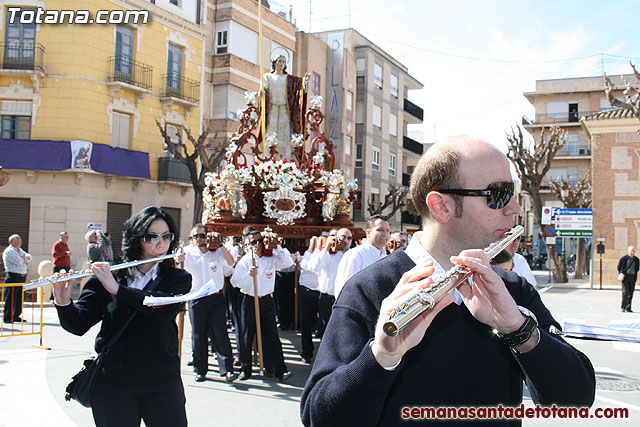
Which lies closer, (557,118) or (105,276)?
(105,276)

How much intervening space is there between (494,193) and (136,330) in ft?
8.19

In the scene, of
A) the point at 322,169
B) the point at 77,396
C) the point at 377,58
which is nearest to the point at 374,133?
the point at 377,58

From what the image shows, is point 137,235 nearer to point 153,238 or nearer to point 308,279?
point 153,238

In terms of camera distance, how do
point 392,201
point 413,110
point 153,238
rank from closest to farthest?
point 153,238 → point 392,201 → point 413,110

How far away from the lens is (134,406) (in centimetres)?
346

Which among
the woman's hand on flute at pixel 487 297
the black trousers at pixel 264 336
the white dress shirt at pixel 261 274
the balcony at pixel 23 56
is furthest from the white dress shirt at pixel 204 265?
the balcony at pixel 23 56

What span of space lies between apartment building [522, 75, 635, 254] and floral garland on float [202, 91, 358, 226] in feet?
140

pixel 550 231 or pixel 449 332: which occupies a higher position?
pixel 550 231

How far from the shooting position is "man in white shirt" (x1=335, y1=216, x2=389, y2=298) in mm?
7754

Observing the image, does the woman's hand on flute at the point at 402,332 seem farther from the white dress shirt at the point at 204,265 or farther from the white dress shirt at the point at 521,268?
the white dress shirt at the point at 204,265

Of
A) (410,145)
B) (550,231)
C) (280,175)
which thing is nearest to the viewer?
(280,175)

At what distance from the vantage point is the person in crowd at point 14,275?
37.4 ft

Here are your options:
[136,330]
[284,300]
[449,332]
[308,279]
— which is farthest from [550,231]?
[449,332]

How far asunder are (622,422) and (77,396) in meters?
5.42
